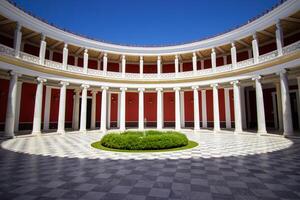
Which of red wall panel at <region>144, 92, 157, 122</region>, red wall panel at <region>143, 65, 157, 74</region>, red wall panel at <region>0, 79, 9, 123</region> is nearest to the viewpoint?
red wall panel at <region>0, 79, 9, 123</region>

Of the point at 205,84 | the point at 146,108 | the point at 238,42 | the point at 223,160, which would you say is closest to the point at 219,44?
the point at 238,42

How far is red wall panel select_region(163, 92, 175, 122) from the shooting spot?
2531 centimetres

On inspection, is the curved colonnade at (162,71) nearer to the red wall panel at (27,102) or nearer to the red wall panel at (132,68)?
the red wall panel at (132,68)

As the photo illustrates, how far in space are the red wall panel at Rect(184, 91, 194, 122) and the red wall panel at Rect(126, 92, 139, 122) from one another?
6917 millimetres

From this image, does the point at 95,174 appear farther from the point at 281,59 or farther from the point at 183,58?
the point at 183,58

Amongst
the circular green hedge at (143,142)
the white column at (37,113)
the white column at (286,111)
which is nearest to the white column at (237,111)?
the white column at (286,111)

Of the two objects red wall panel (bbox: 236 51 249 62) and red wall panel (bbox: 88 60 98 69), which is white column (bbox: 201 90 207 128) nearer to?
red wall panel (bbox: 236 51 249 62)

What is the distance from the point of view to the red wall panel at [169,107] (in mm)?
25312

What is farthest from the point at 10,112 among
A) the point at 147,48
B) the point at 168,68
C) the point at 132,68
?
the point at 168,68

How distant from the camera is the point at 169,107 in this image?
83.8 feet

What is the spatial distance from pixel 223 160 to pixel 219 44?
15765 millimetres

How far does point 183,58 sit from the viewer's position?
956 inches

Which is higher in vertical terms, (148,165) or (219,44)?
(219,44)

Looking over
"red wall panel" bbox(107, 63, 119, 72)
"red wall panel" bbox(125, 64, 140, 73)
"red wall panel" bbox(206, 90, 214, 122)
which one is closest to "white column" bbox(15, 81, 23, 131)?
"red wall panel" bbox(107, 63, 119, 72)
